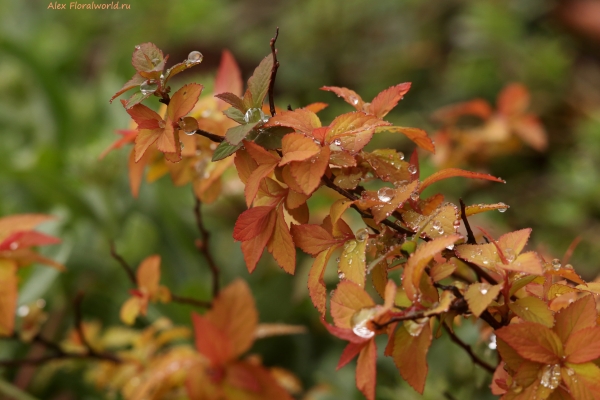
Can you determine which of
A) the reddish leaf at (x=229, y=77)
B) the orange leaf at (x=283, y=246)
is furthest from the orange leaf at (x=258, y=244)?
the reddish leaf at (x=229, y=77)

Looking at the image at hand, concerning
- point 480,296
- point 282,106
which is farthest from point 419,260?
point 282,106

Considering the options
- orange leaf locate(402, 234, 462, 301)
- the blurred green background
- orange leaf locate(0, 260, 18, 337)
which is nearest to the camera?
orange leaf locate(402, 234, 462, 301)

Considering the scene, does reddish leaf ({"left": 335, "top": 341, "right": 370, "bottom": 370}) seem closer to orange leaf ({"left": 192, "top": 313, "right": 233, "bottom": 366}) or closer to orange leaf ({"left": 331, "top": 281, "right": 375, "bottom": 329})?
orange leaf ({"left": 331, "top": 281, "right": 375, "bottom": 329})

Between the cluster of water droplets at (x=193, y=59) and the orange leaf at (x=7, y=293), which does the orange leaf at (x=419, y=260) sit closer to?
the cluster of water droplets at (x=193, y=59)

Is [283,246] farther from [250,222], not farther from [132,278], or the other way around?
[132,278]

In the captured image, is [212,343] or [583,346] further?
[212,343]

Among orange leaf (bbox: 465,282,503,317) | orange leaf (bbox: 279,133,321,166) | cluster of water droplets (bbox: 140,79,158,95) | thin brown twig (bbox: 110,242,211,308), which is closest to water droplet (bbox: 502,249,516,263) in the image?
orange leaf (bbox: 465,282,503,317)

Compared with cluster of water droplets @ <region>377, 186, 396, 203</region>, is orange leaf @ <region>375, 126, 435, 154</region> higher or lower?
higher
